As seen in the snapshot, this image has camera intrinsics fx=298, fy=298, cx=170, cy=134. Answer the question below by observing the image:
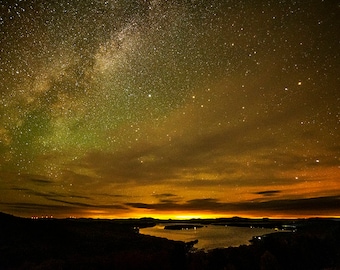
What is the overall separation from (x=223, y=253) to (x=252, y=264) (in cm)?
191

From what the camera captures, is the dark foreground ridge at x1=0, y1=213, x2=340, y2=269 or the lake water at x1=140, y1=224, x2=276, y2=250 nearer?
the dark foreground ridge at x1=0, y1=213, x2=340, y2=269

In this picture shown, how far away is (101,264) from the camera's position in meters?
17.4

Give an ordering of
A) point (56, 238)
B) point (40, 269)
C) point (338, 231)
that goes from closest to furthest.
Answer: point (40, 269), point (338, 231), point (56, 238)

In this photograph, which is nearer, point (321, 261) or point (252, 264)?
point (252, 264)

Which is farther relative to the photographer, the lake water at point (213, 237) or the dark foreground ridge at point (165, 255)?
the lake water at point (213, 237)

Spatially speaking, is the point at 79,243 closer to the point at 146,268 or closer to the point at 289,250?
the point at 146,268

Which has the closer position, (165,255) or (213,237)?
(165,255)

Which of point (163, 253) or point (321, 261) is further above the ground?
point (163, 253)

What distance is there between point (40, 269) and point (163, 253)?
7305mm

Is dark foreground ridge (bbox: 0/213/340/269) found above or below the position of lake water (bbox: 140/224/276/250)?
above

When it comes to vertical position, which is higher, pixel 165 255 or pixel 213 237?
pixel 165 255

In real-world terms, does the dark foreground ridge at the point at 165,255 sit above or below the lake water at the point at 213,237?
above

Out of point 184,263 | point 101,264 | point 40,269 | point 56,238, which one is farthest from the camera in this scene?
point 56,238

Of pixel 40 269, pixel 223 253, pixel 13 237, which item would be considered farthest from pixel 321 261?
pixel 13 237
